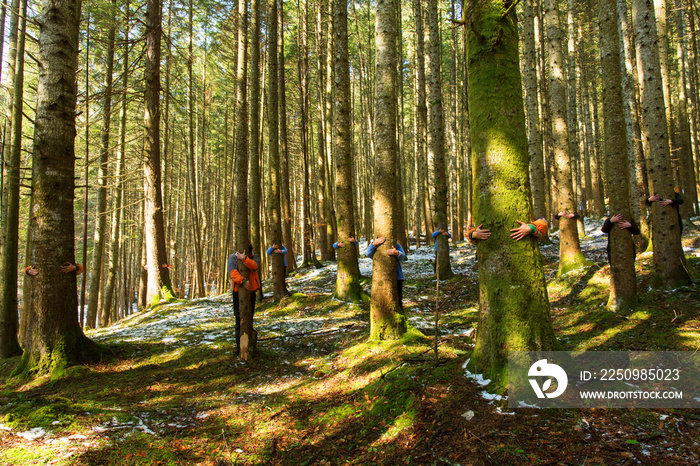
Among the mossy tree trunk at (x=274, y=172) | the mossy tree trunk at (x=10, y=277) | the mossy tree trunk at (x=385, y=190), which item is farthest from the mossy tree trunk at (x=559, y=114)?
the mossy tree trunk at (x=10, y=277)

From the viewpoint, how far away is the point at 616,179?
18.7 feet

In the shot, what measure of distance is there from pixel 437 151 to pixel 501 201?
8.42 metres

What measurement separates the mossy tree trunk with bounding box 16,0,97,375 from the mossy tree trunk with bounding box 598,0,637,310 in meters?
8.72

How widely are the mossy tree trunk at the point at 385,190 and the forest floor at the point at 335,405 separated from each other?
1.46 feet

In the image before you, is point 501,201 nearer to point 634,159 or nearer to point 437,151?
point 437,151

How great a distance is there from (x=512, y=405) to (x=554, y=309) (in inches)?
195

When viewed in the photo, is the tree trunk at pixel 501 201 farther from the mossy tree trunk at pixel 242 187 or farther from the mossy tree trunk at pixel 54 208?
the mossy tree trunk at pixel 54 208

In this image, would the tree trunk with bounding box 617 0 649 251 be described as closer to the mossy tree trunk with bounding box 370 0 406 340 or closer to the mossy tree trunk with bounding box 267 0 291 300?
the mossy tree trunk with bounding box 370 0 406 340

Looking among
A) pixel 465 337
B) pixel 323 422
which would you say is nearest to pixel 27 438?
pixel 323 422

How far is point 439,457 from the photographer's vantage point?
256 cm

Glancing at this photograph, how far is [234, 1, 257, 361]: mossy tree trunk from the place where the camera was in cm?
576

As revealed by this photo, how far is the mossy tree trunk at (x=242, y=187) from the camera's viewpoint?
18.9ft

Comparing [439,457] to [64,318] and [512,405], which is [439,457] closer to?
[512,405]

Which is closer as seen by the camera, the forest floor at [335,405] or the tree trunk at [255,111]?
the forest floor at [335,405]
